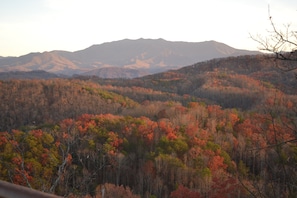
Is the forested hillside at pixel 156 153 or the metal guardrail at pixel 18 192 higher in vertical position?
the metal guardrail at pixel 18 192

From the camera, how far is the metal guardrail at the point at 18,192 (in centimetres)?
234

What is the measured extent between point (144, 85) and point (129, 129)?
300 feet

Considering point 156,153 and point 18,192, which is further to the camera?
point 156,153

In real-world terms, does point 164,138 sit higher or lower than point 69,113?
higher

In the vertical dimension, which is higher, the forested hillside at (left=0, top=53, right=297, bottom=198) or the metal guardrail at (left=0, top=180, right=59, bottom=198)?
the metal guardrail at (left=0, top=180, right=59, bottom=198)

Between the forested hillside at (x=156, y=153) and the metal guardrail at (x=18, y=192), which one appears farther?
the forested hillside at (x=156, y=153)

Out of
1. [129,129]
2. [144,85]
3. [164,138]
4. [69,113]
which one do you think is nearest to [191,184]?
[164,138]

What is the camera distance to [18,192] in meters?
2.46

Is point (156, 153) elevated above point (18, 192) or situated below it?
below

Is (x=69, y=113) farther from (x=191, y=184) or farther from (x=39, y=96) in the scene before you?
(x=191, y=184)

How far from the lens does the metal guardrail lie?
234cm

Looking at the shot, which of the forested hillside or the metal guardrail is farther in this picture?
the forested hillside

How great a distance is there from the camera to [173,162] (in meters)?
38.0

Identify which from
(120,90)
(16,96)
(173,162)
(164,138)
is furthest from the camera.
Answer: (120,90)
